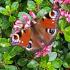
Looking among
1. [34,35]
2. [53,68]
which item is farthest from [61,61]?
[34,35]

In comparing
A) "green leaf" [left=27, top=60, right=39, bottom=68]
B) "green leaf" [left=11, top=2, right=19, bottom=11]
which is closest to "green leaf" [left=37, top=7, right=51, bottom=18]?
"green leaf" [left=11, top=2, right=19, bottom=11]

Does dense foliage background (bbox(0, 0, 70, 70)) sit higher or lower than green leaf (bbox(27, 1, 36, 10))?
lower

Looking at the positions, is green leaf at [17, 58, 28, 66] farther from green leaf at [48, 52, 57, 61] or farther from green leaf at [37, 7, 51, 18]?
green leaf at [37, 7, 51, 18]

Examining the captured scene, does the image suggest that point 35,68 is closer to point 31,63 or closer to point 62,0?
point 31,63

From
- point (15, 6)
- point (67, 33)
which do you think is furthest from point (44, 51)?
point (15, 6)

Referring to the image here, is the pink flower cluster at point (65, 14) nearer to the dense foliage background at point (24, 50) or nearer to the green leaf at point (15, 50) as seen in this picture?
the dense foliage background at point (24, 50)

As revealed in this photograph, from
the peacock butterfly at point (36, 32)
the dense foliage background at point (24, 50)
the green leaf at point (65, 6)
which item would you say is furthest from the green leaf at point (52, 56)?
the green leaf at point (65, 6)

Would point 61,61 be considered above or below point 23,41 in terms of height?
below

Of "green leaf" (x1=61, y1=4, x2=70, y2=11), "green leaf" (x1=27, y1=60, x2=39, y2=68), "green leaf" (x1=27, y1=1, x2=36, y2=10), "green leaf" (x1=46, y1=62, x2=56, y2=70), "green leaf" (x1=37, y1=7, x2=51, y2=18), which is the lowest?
"green leaf" (x1=46, y1=62, x2=56, y2=70)
